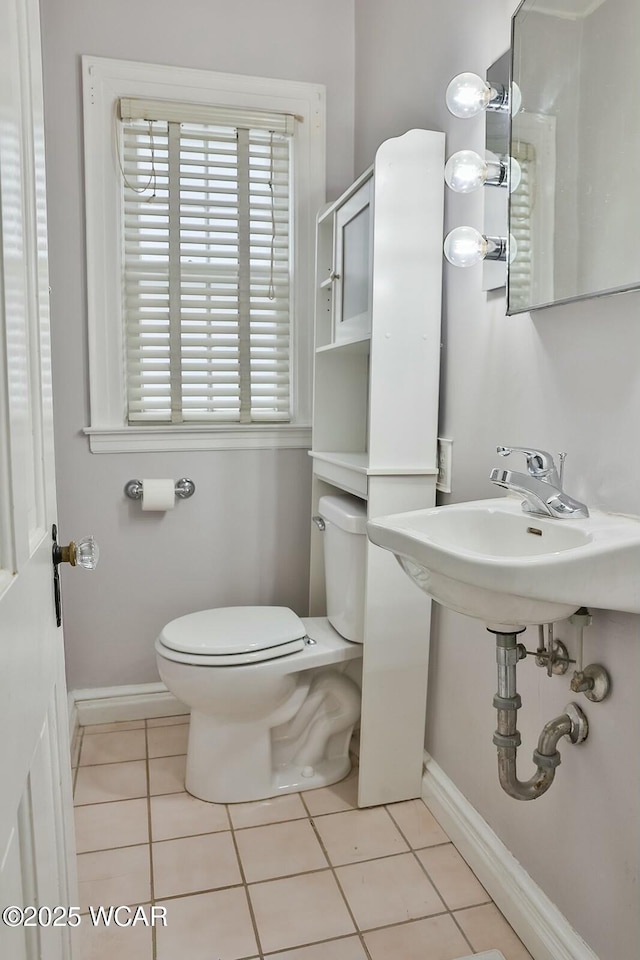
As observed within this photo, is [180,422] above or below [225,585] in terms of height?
above

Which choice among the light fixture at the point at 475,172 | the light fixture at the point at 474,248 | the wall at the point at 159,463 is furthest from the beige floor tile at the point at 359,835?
the light fixture at the point at 475,172

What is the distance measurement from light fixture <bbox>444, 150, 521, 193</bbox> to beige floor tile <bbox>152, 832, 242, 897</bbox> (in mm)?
1659

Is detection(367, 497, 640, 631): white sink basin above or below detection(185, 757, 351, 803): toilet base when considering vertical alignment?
above

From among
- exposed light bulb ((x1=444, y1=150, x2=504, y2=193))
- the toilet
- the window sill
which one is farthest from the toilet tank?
exposed light bulb ((x1=444, y1=150, x2=504, y2=193))

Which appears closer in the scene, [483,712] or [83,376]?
[483,712]

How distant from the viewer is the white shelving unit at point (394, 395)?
1.79 m

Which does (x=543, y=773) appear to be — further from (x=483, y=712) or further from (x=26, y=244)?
(x=26, y=244)

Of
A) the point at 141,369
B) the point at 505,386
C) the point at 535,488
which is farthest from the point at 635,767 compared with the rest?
the point at 141,369

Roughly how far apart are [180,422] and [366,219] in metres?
0.95

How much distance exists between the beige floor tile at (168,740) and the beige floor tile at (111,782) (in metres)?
0.08

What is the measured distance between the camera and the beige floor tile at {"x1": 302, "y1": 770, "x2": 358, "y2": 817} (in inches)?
77.7

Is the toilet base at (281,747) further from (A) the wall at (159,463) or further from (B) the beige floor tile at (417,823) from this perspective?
(A) the wall at (159,463)

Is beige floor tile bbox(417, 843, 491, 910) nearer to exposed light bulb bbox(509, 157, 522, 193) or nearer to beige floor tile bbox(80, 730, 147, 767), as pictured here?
beige floor tile bbox(80, 730, 147, 767)

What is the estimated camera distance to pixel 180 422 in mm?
2430
